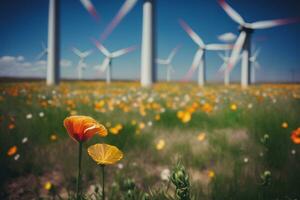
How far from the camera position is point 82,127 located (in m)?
0.43

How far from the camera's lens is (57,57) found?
3.02 metres

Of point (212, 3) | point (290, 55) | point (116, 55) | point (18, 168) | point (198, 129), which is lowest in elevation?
point (18, 168)

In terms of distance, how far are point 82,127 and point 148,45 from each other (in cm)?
627

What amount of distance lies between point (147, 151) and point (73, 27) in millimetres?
1126

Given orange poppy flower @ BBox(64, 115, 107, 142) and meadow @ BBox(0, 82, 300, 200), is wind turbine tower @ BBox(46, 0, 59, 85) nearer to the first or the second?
meadow @ BBox(0, 82, 300, 200)

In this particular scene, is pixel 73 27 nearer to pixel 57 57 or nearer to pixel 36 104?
pixel 36 104

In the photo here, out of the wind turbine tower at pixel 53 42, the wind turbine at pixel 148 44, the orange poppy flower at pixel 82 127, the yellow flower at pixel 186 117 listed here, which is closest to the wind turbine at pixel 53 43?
the wind turbine tower at pixel 53 42

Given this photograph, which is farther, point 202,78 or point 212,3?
point 202,78

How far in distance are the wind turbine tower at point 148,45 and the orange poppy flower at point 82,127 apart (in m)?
5.96

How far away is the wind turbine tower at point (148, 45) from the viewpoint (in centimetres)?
648

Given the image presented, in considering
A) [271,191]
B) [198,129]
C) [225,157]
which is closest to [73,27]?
[198,129]

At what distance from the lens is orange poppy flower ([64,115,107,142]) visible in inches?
16.4

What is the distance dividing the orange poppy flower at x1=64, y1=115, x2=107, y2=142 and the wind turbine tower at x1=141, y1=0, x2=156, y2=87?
596cm

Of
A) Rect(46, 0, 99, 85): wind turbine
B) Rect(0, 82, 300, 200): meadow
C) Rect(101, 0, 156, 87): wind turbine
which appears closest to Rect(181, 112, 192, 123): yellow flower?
Rect(0, 82, 300, 200): meadow
